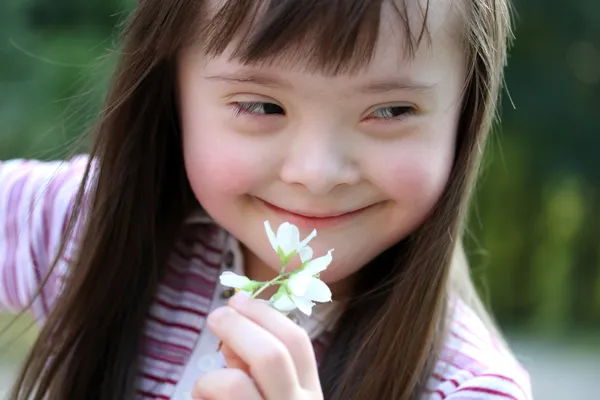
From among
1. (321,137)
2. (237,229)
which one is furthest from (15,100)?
(321,137)

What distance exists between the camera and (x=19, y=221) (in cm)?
121

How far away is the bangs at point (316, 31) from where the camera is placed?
2.72 feet

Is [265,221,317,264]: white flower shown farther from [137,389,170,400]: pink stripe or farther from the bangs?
[137,389,170,400]: pink stripe

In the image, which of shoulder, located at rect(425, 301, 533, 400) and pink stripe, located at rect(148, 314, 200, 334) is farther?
pink stripe, located at rect(148, 314, 200, 334)

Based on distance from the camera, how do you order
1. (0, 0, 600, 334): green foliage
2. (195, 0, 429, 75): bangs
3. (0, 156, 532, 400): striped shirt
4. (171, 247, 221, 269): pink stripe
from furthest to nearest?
(0, 0, 600, 334): green foliage → (171, 247, 221, 269): pink stripe → (0, 156, 532, 400): striped shirt → (195, 0, 429, 75): bangs

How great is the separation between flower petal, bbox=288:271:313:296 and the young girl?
0.04 meters

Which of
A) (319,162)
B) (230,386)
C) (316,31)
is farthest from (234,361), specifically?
(316,31)

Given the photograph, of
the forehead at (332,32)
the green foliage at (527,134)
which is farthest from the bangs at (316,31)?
the green foliage at (527,134)

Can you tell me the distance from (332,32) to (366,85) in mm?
61

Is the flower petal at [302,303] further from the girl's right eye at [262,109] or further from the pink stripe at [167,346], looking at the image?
the pink stripe at [167,346]

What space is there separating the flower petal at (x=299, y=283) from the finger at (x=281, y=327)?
0.04 m

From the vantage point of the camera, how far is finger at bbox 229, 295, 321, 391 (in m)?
0.76

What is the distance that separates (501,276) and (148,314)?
2.05 meters

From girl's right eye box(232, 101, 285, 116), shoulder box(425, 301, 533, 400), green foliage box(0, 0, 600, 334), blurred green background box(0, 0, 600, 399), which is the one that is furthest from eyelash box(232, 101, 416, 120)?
blurred green background box(0, 0, 600, 399)
